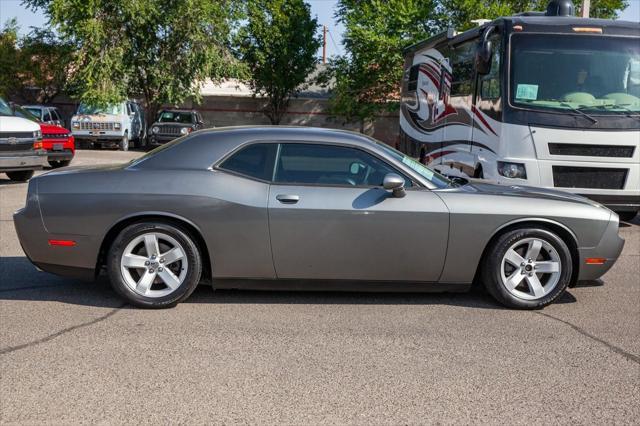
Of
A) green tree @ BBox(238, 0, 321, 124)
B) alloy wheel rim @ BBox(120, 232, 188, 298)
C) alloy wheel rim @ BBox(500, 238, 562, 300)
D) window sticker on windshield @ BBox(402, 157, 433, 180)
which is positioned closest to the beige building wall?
green tree @ BBox(238, 0, 321, 124)

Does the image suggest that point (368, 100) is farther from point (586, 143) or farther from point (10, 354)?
point (10, 354)

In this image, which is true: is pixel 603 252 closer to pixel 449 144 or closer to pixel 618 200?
pixel 618 200

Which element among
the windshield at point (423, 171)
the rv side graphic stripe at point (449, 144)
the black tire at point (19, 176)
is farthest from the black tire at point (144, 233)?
the black tire at point (19, 176)

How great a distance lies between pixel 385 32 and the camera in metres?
32.0

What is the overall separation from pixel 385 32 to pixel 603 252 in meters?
27.2

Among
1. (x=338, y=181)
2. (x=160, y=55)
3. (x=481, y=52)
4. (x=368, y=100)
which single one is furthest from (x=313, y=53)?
(x=338, y=181)

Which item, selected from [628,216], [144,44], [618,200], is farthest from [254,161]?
[144,44]

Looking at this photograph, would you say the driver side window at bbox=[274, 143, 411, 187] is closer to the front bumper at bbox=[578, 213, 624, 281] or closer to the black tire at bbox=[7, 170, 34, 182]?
the front bumper at bbox=[578, 213, 624, 281]

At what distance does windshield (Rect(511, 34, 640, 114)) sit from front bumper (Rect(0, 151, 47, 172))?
9799mm

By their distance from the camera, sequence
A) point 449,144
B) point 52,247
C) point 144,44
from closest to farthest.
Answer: point 52,247 < point 449,144 < point 144,44

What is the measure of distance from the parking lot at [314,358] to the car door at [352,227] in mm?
359

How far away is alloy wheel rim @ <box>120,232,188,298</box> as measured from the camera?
19.0ft

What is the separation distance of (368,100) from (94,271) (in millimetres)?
29203

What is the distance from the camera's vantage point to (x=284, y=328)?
5.35 meters
